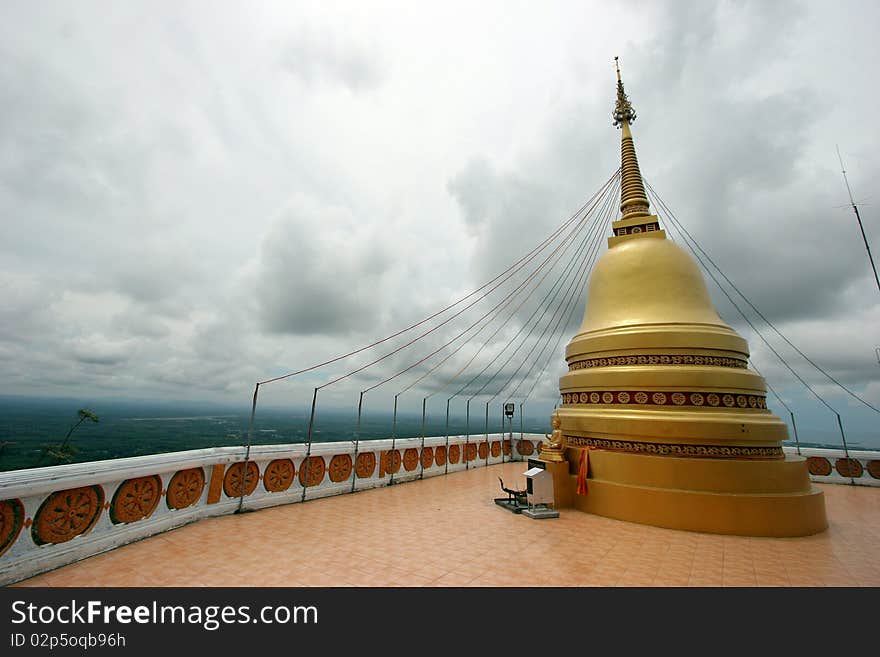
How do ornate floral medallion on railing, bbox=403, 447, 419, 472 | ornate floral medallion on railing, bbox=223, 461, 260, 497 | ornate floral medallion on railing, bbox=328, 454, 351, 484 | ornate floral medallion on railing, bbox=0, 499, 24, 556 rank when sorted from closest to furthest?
1. ornate floral medallion on railing, bbox=0, 499, 24, 556
2. ornate floral medallion on railing, bbox=223, 461, 260, 497
3. ornate floral medallion on railing, bbox=328, 454, 351, 484
4. ornate floral medallion on railing, bbox=403, 447, 419, 472

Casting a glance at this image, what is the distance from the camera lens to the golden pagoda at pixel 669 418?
8141 mm

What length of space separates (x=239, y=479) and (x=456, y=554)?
16.2 ft

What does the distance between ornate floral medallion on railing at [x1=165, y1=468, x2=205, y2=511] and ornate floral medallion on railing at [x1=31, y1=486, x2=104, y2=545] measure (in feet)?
3.93

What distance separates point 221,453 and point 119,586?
344cm

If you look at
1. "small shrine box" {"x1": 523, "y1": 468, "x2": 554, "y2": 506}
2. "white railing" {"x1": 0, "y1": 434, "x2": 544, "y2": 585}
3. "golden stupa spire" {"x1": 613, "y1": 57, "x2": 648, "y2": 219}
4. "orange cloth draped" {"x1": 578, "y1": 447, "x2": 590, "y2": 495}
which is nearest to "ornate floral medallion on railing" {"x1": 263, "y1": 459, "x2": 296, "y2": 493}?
"white railing" {"x1": 0, "y1": 434, "x2": 544, "y2": 585}

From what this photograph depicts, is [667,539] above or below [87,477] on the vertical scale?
below

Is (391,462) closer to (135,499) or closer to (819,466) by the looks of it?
(135,499)

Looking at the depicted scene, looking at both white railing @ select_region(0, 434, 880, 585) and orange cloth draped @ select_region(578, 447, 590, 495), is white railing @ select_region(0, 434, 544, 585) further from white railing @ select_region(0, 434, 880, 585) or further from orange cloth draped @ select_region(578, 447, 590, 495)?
orange cloth draped @ select_region(578, 447, 590, 495)

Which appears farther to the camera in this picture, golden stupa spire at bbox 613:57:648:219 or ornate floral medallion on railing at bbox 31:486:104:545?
golden stupa spire at bbox 613:57:648:219

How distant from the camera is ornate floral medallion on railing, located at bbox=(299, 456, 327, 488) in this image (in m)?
9.39

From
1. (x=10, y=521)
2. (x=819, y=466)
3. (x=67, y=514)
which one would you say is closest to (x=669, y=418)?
(x=819, y=466)
